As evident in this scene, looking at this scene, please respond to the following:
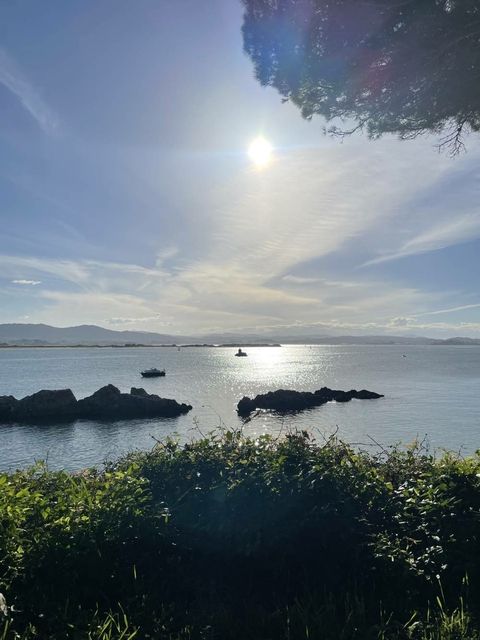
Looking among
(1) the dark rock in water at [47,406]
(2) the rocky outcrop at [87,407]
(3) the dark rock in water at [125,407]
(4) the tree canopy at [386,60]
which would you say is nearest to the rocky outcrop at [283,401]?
(2) the rocky outcrop at [87,407]

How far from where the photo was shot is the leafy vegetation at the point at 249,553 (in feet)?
14.4

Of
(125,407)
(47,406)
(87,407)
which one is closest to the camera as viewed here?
(47,406)

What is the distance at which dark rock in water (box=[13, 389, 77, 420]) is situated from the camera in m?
48.2

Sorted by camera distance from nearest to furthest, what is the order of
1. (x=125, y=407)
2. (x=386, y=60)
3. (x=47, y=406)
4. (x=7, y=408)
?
1. (x=386, y=60)
2. (x=7, y=408)
3. (x=47, y=406)
4. (x=125, y=407)

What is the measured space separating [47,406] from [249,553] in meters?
→ 49.5

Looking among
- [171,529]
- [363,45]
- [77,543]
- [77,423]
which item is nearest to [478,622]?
[171,529]

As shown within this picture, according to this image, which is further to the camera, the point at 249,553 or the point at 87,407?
the point at 87,407

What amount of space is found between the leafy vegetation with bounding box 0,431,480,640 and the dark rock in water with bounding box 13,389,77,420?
1820 inches

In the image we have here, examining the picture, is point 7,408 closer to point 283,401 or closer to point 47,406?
point 47,406

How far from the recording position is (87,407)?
50750mm

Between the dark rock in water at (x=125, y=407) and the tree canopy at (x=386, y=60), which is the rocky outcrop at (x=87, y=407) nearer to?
the dark rock in water at (x=125, y=407)

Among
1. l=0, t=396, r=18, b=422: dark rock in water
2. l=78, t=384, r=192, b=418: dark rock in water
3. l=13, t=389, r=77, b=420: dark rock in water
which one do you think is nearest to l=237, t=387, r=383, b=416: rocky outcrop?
l=78, t=384, r=192, b=418: dark rock in water

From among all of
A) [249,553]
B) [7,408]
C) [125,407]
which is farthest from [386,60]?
[7,408]

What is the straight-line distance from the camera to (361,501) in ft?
20.8
